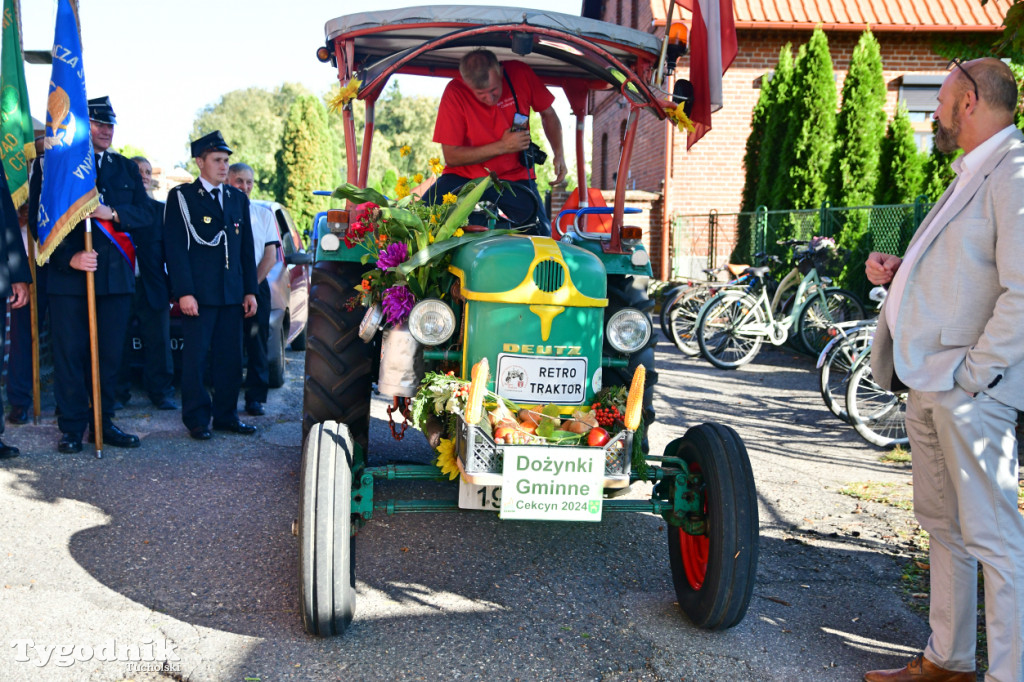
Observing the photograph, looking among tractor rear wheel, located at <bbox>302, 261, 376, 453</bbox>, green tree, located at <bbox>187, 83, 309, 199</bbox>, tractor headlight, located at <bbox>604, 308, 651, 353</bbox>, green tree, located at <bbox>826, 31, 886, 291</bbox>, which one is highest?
green tree, located at <bbox>187, 83, 309, 199</bbox>

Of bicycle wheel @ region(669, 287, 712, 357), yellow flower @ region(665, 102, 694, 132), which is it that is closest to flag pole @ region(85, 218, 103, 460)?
yellow flower @ region(665, 102, 694, 132)

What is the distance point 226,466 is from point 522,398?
269cm

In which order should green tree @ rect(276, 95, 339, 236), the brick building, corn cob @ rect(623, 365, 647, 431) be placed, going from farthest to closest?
green tree @ rect(276, 95, 339, 236) → the brick building → corn cob @ rect(623, 365, 647, 431)

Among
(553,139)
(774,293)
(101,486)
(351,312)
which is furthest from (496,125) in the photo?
(774,293)

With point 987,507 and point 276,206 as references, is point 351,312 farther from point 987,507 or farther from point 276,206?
point 276,206

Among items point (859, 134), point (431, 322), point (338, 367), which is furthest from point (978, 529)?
point (859, 134)

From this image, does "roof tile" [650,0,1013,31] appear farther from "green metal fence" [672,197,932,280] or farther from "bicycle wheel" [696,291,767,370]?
"bicycle wheel" [696,291,767,370]

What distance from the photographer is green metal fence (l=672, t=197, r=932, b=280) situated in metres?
10.2

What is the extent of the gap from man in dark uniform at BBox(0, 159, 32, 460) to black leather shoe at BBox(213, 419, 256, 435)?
1.30 m

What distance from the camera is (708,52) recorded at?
14.2 ft

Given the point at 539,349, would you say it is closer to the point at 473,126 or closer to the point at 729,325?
the point at 473,126

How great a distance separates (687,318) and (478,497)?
8245 mm

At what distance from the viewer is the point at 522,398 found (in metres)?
3.39

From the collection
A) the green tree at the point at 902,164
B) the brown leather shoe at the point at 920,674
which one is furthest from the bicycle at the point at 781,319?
the brown leather shoe at the point at 920,674
